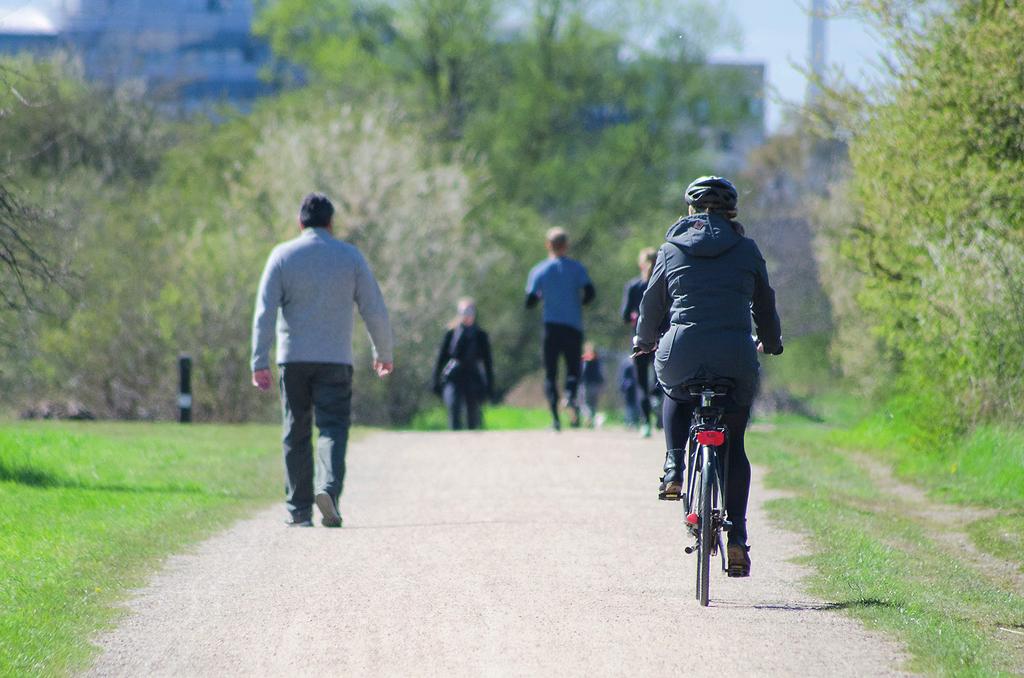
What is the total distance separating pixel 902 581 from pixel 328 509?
12.1ft

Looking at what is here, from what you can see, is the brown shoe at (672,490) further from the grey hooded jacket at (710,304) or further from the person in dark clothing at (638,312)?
the person in dark clothing at (638,312)

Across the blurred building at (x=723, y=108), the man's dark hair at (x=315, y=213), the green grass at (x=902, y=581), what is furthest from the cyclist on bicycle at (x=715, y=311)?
the blurred building at (x=723, y=108)

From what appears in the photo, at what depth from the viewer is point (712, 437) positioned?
7586 millimetres

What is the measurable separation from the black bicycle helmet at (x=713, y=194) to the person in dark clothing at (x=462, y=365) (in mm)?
14486

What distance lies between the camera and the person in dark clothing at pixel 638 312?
50.4 ft

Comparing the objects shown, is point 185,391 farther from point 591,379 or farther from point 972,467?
point 972,467

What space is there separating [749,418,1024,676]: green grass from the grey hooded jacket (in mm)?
1153

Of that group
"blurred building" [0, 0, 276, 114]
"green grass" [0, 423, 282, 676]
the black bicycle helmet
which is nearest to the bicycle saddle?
the black bicycle helmet

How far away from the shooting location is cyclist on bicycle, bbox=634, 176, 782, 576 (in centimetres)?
765

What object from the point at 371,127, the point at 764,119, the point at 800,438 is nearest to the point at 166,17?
the point at 764,119

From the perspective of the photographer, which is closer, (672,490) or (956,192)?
(672,490)

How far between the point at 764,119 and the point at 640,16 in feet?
18.6

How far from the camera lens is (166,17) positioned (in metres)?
123

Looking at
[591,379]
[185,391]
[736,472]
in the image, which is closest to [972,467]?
[736,472]
